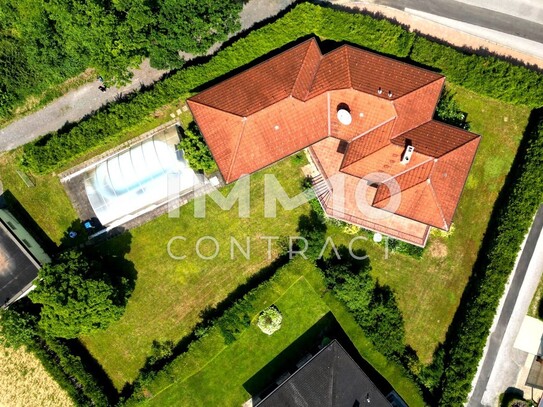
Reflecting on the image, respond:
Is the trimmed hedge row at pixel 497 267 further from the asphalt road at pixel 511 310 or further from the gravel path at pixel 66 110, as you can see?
the gravel path at pixel 66 110

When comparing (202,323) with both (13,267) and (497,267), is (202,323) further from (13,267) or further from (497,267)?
(497,267)

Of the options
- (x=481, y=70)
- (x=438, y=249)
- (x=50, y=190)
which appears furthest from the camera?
(x=438, y=249)

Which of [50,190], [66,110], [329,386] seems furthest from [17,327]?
[329,386]

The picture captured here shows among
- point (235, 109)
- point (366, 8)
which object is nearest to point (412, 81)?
point (366, 8)

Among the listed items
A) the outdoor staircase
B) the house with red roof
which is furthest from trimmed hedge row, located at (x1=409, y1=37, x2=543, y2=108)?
the outdoor staircase

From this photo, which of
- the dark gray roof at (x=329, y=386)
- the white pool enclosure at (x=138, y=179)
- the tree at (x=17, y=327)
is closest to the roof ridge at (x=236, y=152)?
the white pool enclosure at (x=138, y=179)

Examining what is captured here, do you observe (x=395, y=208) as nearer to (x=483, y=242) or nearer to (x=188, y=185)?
(x=483, y=242)

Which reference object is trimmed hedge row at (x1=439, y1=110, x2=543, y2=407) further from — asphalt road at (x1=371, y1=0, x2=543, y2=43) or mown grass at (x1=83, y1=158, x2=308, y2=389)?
mown grass at (x1=83, y1=158, x2=308, y2=389)
